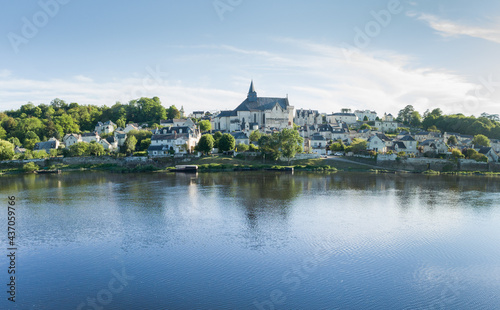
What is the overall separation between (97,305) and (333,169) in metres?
44.4

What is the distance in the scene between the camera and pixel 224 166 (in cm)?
5247

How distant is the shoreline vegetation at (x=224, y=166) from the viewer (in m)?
51.4

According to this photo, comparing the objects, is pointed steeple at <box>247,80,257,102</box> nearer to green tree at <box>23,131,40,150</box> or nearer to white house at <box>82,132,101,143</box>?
white house at <box>82,132,101,143</box>

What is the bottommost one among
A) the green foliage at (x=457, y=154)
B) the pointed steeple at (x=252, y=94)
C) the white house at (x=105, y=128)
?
the green foliage at (x=457, y=154)

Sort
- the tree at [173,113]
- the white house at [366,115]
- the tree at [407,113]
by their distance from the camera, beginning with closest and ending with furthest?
the tree at [407,113] → the tree at [173,113] → the white house at [366,115]

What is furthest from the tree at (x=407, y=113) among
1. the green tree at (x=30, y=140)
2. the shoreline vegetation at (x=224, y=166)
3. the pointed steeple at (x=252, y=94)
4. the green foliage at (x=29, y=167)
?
the green tree at (x=30, y=140)

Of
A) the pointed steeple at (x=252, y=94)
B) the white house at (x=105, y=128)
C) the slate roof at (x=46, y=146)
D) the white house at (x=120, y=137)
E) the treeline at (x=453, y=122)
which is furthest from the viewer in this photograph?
the white house at (x=105, y=128)

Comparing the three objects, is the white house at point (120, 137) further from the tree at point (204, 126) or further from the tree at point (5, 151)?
the tree at point (5, 151)

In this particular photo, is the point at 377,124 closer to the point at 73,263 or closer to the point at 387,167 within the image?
the point at 387,167

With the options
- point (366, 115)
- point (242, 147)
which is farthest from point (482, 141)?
point (366, 115)

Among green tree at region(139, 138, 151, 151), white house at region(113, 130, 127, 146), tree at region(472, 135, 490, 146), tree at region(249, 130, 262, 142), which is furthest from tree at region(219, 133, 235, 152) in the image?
tree at region(472, 135, 490, 146)

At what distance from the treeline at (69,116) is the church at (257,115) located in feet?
74.3

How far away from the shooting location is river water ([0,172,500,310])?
38.2 feet

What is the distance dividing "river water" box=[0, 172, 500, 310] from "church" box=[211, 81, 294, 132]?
48545mm
